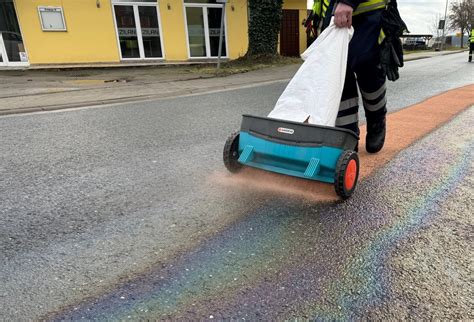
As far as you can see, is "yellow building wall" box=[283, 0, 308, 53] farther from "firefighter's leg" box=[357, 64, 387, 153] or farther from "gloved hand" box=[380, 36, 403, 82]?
"gloved hand" box=[380, 36, 403, 82]

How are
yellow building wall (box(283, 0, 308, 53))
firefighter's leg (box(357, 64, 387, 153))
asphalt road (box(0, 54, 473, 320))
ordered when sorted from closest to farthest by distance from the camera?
asphalt road (box(0, 54, 473, 320)) < firefighter's leg (box(357, 64, 387, 153)) < yellow building wall (box(283, 0, 308, 53))

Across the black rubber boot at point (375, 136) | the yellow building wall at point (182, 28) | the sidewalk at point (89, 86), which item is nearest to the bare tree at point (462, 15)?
the yellow building wall at point (182, 28)

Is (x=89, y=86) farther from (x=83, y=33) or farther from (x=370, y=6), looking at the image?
(x=370, y=6)

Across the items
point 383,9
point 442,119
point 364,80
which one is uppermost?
point 383,9

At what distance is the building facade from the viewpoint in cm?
1461

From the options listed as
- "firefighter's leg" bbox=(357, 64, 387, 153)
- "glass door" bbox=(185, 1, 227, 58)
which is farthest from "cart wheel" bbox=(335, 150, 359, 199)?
"glass door" bbox=(185, 1, 227, 58)

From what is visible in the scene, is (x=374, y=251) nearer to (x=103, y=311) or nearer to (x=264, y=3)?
(x=103, y=311)

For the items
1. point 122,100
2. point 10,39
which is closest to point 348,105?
point 122,100

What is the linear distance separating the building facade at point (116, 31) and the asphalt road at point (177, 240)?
12.7 metres

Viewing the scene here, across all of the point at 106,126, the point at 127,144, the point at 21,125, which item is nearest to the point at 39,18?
the point at 21,125

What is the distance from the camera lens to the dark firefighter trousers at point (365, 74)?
116 inches

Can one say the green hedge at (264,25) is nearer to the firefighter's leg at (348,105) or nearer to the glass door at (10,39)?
the glass door at (10,39)

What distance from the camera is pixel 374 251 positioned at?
2084 mm

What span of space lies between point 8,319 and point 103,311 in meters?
0.41
